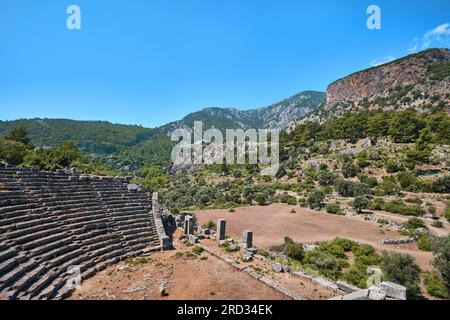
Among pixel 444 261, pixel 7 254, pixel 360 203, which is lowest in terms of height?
pixel 360 203

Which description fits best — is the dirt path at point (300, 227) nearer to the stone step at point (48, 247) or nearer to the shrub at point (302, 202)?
the shrub at point (302, 202)

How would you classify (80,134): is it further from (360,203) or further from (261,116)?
(360,203)

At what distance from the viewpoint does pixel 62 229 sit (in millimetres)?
15367

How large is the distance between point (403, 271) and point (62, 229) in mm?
18936

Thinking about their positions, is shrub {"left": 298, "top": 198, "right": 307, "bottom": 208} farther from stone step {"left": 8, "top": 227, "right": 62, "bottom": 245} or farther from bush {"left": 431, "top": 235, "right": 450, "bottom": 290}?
stone step {"left": 8, "top": 227, "right": 62, "bottom": 245}

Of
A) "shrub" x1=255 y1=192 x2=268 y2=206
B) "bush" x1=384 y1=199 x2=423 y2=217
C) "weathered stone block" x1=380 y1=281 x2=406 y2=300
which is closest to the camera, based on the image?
"weathered stone block" x1=380 y1=281 x2=406 y2=300

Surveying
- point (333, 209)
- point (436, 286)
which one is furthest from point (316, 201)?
point (436, 286)

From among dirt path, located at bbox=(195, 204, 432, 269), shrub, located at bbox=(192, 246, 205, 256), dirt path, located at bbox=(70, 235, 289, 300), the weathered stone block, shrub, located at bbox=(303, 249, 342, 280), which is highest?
the weathered stone block

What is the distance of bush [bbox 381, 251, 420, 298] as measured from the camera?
14857mm

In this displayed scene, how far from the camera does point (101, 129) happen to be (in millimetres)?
159875

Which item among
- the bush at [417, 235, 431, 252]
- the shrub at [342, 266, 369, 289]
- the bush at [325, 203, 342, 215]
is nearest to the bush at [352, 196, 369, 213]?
the bush at [325, 203, 342, 215]

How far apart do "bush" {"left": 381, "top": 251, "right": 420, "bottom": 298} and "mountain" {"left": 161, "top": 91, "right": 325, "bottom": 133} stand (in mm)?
135294

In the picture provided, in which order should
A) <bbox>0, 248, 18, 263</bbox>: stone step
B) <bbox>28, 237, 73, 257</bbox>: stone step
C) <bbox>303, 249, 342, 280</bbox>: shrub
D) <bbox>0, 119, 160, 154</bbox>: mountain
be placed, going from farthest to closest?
<bbox>0, 119, 160, 154</bbox>: mountain → <bbox>303, 249, 342, 280</bbox>: shrub → <bbox>28, 237, 73, 257</bbox>: stone step → <bbox>0, 248, 18, 263</bbox>: stone step

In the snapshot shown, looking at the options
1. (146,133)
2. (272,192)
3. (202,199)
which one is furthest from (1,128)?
(272,192)
